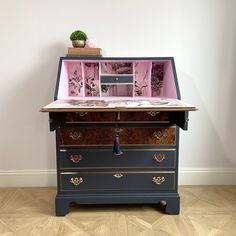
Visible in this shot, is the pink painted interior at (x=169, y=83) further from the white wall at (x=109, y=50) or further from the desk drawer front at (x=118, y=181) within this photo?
the desk drawer front at (x=118, y=181)

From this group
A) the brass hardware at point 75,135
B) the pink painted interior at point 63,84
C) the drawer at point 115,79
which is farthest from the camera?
the drawer at point 115,79

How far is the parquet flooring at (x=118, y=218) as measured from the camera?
5.84ft

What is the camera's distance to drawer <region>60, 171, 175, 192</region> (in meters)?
1.94

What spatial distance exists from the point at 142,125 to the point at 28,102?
1.15 m

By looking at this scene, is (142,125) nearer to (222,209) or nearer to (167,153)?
(167,153)

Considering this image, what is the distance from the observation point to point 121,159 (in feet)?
Result: 6.35

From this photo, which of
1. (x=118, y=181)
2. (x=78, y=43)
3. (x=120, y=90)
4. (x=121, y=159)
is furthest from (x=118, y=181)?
(x=78, y=43)

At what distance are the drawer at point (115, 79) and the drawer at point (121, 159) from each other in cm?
63

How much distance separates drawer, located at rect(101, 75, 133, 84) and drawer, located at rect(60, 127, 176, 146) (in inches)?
19.9

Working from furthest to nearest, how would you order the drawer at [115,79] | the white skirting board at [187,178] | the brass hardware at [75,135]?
the white skirting board at [187,178] < the drawer at [115,79] < the brass hardware at [75,135]

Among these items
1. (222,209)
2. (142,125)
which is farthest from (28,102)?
(222,209)

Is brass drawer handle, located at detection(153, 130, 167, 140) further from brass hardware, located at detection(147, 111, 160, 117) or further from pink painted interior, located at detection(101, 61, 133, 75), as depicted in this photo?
pink painted interior, located at detection(101, 61, 133, 75)

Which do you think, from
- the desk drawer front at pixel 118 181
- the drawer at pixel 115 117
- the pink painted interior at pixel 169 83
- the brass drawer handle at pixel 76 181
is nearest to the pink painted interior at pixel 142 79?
the pink painted interior at pixel 169 83

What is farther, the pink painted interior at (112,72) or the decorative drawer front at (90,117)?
the pink painted interior at (112,72)
